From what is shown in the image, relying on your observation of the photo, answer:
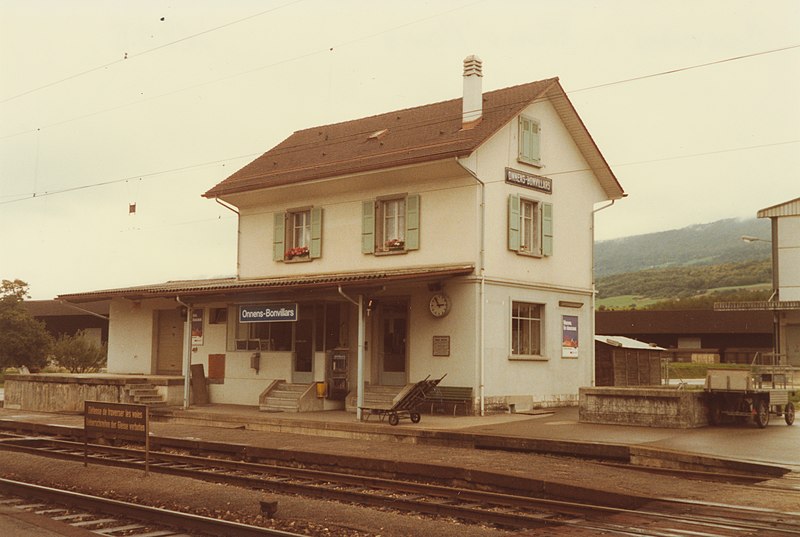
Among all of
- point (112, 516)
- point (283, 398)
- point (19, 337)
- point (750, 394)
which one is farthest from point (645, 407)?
point (19, 337)

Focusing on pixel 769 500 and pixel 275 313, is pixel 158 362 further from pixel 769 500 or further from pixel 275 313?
pixel 769 500

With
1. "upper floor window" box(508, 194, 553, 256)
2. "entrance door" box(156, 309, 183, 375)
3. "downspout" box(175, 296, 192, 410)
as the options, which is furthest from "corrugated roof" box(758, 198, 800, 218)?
"downspout" box(175, 296, 192, 410)

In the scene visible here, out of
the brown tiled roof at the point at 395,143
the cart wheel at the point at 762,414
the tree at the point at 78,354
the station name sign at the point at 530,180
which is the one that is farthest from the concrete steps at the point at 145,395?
the cart wheel at the point at 762,414

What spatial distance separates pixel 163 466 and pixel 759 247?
643ft

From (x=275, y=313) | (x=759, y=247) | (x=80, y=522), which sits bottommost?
(x=80, y=522)

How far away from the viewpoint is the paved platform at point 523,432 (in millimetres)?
13383

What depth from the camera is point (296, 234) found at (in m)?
24.9

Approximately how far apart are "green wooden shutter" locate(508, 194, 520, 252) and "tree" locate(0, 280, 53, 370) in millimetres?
25656

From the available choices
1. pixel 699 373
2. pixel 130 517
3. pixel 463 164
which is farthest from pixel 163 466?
pixel 699 373

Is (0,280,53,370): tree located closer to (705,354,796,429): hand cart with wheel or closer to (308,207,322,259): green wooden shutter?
(308,207,322,259): green wooden shutter

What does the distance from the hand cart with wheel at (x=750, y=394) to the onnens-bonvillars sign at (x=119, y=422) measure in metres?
10.7

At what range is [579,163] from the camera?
2442 centimetres

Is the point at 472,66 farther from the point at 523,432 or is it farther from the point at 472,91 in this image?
the point at 523,432

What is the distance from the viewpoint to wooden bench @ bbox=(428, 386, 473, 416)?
19955mm
